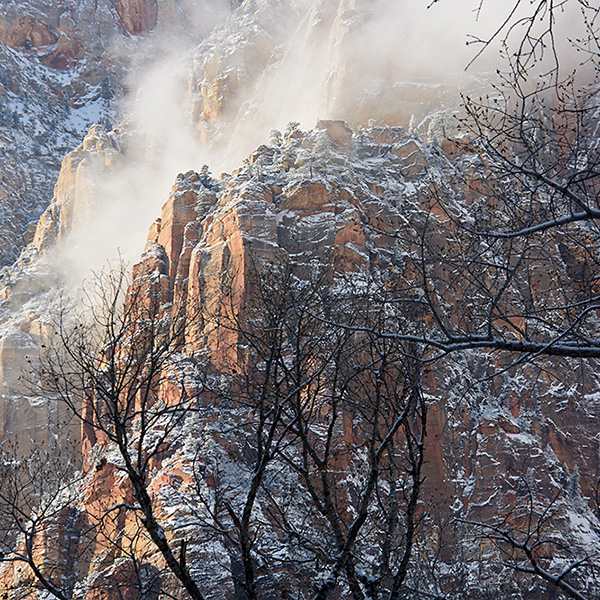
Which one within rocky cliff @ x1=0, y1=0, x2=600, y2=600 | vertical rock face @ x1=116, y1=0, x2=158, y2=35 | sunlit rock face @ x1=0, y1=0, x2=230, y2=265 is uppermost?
vertical rock face @ x1=116, y1=0, x2=158, y2=35

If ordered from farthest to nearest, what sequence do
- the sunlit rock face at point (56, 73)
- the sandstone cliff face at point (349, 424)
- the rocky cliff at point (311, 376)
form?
the sunlit rock face at point (56, 73), the sandstone cliff face at point (349, 424), the rocky cliff at point (311, 376)

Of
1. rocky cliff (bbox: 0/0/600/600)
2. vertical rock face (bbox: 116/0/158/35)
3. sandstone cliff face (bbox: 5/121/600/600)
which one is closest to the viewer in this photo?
rocky cliff (bbox: 0/0/600/600)

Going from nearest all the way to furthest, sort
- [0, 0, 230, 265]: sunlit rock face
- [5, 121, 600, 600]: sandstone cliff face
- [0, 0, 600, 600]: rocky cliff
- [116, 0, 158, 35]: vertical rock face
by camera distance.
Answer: [0, 0, 600, 600]: rocky cliff, [5, 121, 600, 600]: sandstone cliff face, [0, 0, 230, 265]: sunlit rock face, [116, 0, 158, 35]: vertical rock face

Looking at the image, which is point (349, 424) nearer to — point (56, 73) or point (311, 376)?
point (311, 376)

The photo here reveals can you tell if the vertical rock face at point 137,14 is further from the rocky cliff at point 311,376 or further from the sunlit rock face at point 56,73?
the rocky cliff at point 311,376

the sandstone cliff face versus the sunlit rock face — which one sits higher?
the sunlit rock face

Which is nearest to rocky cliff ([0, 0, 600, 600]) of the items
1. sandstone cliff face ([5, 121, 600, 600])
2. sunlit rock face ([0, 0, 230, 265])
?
sandstone cliff face ([5, 121, 600, 600])

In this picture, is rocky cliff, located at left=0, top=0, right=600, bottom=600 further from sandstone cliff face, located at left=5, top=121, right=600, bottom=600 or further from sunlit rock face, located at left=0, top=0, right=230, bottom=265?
sunlit rock face, located at left=0, top=0, right=230, bottom=265

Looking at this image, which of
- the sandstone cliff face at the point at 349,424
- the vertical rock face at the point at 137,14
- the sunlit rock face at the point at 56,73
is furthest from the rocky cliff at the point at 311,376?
the vertical rock face at the point at 137,14

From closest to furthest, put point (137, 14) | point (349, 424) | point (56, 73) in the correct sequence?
point (349, 424)
point (56, 73)
point (137, 14)

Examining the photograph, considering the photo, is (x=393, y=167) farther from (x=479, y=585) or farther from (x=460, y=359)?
(x=479, y=585)

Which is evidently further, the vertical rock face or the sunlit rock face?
A: the vertical rock face

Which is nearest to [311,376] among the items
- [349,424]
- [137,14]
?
[349,424]

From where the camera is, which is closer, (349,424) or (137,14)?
(349,424)
